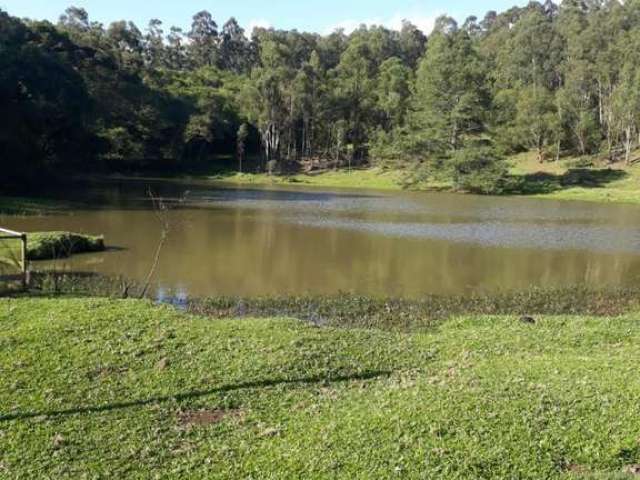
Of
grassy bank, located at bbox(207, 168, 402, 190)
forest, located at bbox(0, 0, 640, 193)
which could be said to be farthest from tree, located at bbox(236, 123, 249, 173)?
grassy bank, located at bbox(207, 168, 402, 190)

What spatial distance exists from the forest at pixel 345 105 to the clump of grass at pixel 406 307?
40.9 m

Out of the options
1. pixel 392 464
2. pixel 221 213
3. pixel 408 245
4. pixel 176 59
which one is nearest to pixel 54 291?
pixel 392 464

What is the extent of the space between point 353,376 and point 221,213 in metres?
32.5

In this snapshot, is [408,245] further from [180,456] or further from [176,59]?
[176,59]

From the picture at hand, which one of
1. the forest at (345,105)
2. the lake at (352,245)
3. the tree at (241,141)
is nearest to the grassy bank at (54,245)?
the lake at (352,245)

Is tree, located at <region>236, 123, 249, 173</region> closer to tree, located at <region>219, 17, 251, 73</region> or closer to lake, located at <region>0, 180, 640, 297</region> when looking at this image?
lake, located at <region>0, 180, 640, 297</region>

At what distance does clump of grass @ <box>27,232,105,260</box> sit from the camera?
23881mm

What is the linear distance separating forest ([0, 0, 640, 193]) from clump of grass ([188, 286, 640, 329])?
4090cm

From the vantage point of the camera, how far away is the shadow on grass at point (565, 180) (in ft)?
231

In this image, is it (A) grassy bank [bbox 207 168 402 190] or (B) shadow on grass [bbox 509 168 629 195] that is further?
(A) grassy bank [bbox 207 168 402 190]

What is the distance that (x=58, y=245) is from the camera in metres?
25.0

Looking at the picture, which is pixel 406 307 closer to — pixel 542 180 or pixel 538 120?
pixel 542 180

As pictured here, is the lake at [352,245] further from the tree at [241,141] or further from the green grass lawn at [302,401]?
the tree at [241,141]

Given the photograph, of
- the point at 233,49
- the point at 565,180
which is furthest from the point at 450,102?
the point at 233,49
